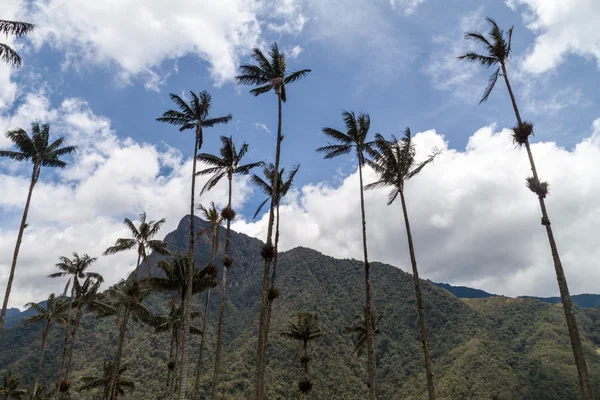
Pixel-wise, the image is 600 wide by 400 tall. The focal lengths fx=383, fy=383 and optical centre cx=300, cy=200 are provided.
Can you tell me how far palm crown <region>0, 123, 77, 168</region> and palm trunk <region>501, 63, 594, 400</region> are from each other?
102ft

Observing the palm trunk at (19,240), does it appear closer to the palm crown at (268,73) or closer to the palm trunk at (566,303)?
the palm crown at (268,73)

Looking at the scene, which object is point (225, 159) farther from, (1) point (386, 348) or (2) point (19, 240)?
(1) point (386, 348)

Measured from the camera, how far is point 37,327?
109625 mm

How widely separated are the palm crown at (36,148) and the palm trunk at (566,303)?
3102 centimetres

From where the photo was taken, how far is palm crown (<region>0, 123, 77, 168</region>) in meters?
27.2

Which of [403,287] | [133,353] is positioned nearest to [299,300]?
[403,287]

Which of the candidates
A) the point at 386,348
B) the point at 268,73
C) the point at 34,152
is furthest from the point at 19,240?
the point at 386,348

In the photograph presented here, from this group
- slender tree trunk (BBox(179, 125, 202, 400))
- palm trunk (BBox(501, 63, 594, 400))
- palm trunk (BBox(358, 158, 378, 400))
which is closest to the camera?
palm trunk (BBox(501, 63, 594, 400))

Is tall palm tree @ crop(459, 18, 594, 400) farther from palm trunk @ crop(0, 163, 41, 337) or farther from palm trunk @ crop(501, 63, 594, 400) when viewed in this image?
palm trunk @ crop(0, 163, 41, 337)

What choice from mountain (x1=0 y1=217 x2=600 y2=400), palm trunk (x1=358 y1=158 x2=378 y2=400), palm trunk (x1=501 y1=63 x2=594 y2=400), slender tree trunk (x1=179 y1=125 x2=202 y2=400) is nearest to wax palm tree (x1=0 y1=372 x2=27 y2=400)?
mountain (x1=0 y1=217 x2=600 y2=400)

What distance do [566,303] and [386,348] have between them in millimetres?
91332

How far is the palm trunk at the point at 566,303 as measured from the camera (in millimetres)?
14523

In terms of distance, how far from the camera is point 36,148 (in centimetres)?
2789

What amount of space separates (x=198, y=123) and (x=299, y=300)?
3670 inches
